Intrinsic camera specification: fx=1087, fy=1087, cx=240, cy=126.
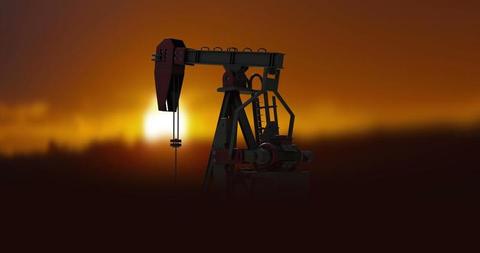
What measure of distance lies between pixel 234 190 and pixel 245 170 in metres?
0.63

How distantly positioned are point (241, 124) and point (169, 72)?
2.59 metres

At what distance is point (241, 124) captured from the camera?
30.4 meters

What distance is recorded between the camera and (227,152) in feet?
98.3

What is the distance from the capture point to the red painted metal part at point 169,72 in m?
31.0

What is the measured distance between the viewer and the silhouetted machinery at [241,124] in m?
29.3

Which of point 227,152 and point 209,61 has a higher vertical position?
point 209,61

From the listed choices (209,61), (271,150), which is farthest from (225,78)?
(271,150)

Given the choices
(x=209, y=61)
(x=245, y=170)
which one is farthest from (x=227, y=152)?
(x=209, y=61)

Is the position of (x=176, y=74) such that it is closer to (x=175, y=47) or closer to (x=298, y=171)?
(x=175, y=47)

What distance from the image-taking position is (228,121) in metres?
30.5

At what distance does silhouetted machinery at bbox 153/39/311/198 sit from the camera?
29312mm

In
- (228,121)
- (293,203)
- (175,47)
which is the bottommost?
(293,203)

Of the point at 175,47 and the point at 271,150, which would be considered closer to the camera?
the point at 271,150

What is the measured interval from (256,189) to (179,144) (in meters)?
2.83
